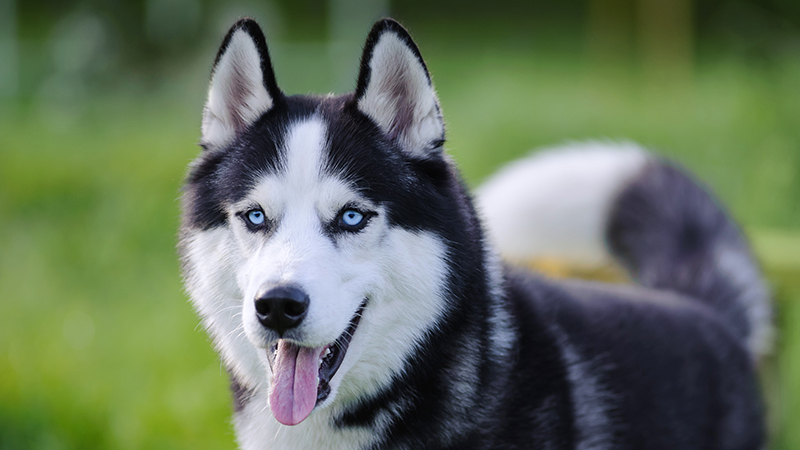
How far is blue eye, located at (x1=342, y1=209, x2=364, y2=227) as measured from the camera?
190cm

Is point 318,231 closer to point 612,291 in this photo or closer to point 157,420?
point 612,291

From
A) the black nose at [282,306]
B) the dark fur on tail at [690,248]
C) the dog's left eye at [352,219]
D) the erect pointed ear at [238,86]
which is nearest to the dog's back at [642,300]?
the dark fur on tail at [690,248]

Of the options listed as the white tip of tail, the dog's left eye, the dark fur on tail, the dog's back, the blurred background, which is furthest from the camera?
A: the blurred background

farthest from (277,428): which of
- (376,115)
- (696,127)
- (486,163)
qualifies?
(696,127)

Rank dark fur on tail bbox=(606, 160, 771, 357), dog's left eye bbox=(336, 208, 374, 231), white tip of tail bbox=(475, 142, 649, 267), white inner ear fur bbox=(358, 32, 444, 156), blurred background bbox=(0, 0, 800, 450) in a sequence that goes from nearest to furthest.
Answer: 1. dog's left eye bbox=(336, 208, 374, 231)
2. white inner ear fur bbox=(358, 32, 444, 156)
3. dark fur on tail bbox=(606, 160, 771, 357)
4. white tip of tail bbox=(475, 142, 649, 267)
5. blurred background bbox=(0, 0, 800, 450)

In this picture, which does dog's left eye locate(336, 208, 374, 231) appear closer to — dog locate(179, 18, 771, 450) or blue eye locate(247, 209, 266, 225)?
dog locate(179, 18, 771, 450)

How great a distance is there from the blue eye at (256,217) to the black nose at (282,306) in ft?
0.93

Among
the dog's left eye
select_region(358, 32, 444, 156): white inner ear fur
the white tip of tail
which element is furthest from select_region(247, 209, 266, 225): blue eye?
the white tip of tail

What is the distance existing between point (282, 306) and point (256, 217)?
1.10 ft

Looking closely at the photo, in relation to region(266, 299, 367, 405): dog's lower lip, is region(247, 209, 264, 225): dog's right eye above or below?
above

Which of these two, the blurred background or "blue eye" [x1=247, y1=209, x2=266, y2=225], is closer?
"blue eye" [x1=247, y1=209, x2=266, y2=225]

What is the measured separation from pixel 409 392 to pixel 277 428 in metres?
0.38

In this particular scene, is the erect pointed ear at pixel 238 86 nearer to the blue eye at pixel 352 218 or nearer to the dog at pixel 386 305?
the dog at pixel 386 305

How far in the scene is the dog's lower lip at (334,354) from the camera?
1.87m
